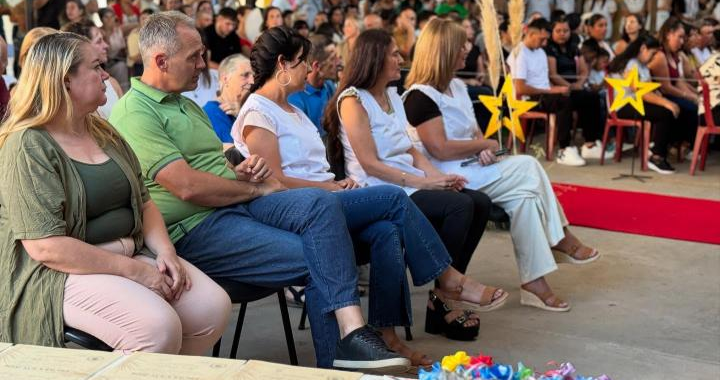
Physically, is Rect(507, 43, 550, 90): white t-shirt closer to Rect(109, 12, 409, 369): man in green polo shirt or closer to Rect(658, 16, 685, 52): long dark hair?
Rect(658, 16, 685, 52): long dark hair

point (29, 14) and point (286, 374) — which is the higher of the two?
point (29, 14)

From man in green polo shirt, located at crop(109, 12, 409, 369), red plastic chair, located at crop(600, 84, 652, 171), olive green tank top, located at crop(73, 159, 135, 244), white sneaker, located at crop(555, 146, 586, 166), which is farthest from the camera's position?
white sneaker, located at crop(555, 146, 586, 166)

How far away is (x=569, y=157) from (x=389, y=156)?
4.50 m

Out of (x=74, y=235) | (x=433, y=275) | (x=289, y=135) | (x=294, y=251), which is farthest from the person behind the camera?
(x=289, y=135)

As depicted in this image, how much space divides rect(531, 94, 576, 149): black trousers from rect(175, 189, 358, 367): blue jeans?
18.9ft

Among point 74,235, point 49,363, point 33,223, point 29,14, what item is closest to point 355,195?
point 74,235

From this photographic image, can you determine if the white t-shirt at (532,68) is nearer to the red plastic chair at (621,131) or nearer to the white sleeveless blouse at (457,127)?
the red plastic chair at (621,131)

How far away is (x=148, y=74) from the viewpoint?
3109 millimetres

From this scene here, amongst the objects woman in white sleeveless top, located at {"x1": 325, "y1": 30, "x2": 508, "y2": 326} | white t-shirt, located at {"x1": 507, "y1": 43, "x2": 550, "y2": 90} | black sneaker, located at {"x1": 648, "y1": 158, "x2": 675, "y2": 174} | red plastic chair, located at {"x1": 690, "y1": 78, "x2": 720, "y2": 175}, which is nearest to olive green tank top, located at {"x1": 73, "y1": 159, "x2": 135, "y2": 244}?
woman in white sleeveless top, located at {"x1": 325, "y1": 30, "x2": 508, "y2": 326}

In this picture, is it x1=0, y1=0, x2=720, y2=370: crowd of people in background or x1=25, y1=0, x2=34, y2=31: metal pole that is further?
x1=25, y1=0, x2=34, y2=31: metal pole

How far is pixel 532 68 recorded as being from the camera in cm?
857

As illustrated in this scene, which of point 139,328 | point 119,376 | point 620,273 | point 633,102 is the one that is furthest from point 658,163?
point 119,376

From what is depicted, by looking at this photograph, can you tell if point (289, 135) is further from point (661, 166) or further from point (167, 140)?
point (661, 166)

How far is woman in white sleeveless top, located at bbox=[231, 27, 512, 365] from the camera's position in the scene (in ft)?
11.0
